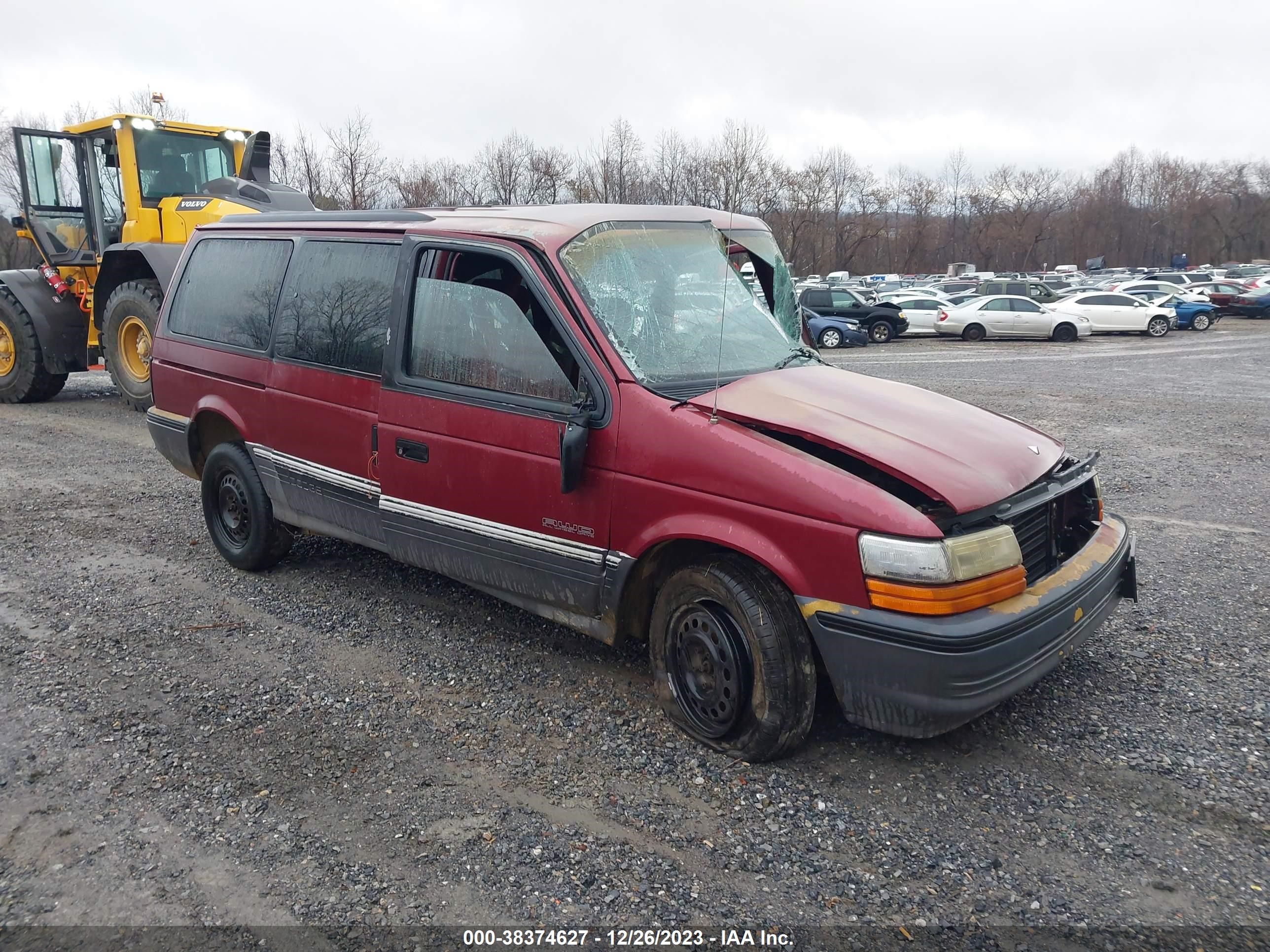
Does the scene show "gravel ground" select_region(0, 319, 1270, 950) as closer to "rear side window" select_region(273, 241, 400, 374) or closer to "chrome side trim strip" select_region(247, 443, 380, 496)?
"chrome side trim strip" select_region(247, 443, 380, 496)

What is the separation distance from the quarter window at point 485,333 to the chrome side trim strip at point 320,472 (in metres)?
0.69

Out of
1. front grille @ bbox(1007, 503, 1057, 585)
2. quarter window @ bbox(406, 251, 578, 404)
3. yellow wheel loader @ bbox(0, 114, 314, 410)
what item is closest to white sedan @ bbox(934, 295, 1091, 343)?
yellow wheel loader @ bbox(0, 114, 314, 410)

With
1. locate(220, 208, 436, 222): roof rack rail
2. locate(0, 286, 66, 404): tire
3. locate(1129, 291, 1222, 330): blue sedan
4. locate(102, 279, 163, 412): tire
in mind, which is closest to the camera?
locate(220, 208, 436, 222): roof rack rail

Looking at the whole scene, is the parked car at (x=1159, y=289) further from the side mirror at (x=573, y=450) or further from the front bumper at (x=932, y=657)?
the side mirror at (x=573, y=450)

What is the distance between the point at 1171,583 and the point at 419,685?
432cm

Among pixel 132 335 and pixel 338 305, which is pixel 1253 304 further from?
pixel 338 305

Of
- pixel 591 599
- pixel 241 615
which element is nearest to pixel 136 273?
pixel 241 615

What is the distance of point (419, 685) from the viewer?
13.9ft

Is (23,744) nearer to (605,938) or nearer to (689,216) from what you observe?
(605,938)

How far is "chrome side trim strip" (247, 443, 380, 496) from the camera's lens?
4691mm

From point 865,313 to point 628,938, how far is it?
26.6m

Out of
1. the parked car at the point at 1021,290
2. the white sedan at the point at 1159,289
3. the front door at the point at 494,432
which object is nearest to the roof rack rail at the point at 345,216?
the front door at the point at 494,432

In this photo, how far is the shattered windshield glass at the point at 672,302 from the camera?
3898mm

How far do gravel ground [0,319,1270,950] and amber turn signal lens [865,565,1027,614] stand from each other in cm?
75
